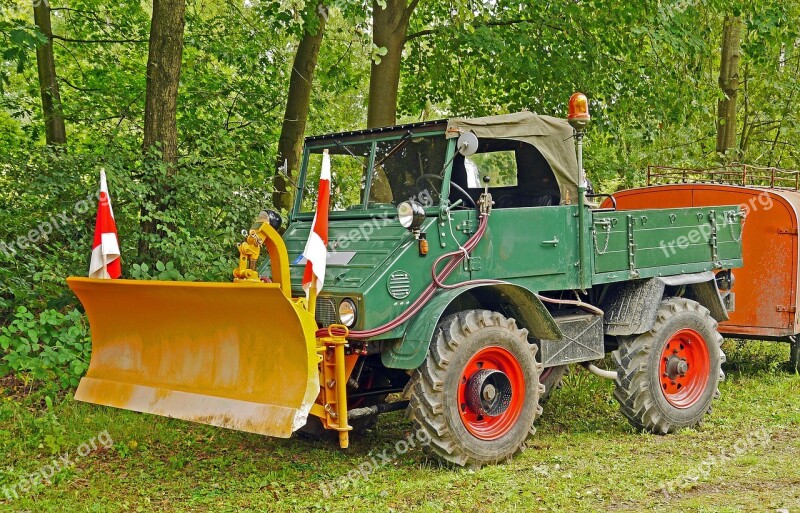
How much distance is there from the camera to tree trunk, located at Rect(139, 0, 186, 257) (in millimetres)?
8883

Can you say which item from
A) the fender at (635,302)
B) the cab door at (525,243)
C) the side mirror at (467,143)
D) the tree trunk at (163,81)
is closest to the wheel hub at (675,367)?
the fender at (635,302)

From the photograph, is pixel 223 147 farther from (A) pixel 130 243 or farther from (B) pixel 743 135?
(B) pixel 743 135

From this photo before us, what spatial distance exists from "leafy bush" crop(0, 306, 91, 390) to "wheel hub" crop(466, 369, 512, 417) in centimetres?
327

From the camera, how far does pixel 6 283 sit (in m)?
8.49

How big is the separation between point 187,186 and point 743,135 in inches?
566

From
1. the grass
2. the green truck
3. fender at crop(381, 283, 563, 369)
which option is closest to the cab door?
the green truck

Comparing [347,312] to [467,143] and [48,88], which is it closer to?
[467,143]

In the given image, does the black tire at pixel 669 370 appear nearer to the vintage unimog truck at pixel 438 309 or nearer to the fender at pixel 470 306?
the vintage unimog truck at pixel 438 309

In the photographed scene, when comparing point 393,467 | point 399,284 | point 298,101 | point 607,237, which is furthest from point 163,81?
point 393,467

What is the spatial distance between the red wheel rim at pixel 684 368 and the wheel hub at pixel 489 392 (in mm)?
1882

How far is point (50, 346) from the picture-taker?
766 cm

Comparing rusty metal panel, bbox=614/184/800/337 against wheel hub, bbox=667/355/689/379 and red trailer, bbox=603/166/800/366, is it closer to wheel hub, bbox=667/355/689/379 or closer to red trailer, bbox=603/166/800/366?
red trailer, bbox=603/166/800/366

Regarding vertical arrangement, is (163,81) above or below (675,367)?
above

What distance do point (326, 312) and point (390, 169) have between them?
148 cm
